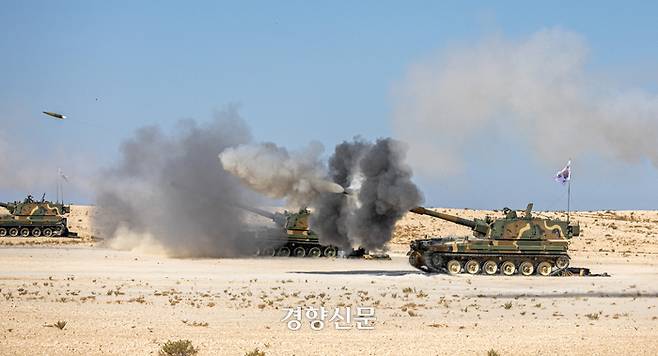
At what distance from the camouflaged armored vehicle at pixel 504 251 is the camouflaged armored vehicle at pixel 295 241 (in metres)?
13.8

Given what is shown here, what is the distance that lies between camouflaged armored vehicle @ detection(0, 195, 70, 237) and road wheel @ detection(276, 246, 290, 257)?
84.9 feet

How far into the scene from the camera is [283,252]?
55.9m

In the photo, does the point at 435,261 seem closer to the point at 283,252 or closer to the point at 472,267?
the point at 472,267

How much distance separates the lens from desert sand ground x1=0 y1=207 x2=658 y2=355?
771 inches

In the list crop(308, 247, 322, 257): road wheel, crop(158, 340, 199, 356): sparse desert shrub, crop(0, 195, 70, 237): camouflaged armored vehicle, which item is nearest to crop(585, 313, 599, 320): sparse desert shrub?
crop(158, 340, 199, 356): sparse desert shrub

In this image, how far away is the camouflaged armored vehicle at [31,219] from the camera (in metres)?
73.4

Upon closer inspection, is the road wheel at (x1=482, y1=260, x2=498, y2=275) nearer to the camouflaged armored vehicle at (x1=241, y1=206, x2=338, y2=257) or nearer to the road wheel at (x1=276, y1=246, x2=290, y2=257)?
the camouflaged armored vehicle at (x1=241, y1=206, x2=338, y2=257)

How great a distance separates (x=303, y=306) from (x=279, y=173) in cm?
1471

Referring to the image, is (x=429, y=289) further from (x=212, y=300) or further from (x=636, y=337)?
(x=636, y=337)

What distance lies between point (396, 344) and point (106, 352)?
19.8 ft

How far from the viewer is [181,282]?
35062 millimetres

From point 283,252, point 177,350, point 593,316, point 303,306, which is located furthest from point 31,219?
point 177,350

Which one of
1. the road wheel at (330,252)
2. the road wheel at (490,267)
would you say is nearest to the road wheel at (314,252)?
the road wheel at (330,252)

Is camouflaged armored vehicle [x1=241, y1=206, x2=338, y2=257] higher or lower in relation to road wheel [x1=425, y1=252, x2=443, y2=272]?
higher
